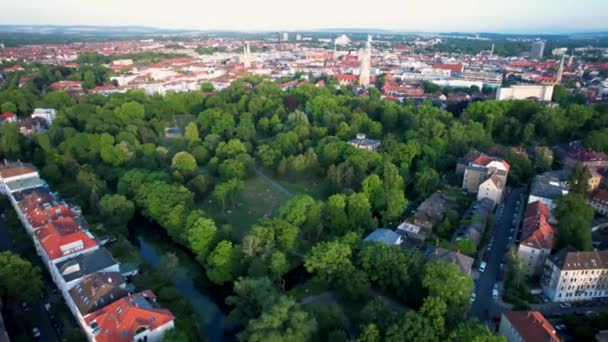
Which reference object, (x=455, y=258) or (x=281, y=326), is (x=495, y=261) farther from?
(x=281, y=326)

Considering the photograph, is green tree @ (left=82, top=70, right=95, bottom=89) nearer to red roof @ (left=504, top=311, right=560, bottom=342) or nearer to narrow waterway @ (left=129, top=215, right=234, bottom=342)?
narrow waterway @ (left=129, top=215, right=234, bottom=342)

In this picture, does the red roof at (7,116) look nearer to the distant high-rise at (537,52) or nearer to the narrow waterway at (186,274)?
the narrow waterway at (186,274)

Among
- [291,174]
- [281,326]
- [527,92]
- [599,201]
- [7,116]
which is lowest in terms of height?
[291,174]

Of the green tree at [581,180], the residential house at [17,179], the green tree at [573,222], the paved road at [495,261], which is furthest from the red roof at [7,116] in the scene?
the green tree at [581,180]

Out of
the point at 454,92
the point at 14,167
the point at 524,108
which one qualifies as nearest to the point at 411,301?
the point at 14,167

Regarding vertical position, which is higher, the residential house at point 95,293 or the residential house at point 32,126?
the residential house at point 32,126

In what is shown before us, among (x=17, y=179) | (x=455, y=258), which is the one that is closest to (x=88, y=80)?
(x=17, y=179)

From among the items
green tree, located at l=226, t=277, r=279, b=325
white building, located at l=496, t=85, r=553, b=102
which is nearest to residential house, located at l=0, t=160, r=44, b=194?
green tree, located at l=226, t=277, r=279, b=325
